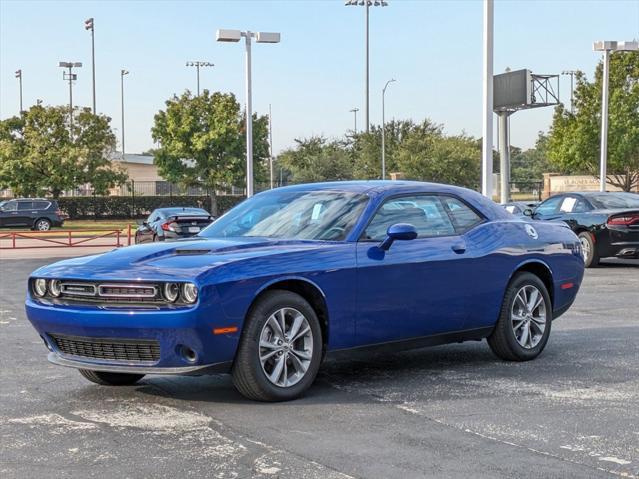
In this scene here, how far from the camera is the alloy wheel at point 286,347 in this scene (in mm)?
6633

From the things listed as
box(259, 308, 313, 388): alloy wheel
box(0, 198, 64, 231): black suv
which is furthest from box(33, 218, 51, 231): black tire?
box(259, 308, 313, 388): alloy wheel

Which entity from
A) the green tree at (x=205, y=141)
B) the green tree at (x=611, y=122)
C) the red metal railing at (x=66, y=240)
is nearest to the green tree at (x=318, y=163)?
the green tree at (x=205, y=141)

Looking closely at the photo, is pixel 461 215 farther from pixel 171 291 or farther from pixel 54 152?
pixel 54 152

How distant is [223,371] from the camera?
6488mm

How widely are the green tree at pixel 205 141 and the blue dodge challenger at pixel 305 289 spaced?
161 ft

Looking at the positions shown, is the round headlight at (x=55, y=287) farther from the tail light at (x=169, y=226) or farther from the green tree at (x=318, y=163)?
the green tree at (x=318, y=163)

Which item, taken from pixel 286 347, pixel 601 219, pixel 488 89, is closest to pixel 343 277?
pixel 286 347

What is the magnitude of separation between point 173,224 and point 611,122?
32622mm

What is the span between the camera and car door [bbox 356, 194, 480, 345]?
23.7ft

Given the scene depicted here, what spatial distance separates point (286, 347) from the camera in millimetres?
6699

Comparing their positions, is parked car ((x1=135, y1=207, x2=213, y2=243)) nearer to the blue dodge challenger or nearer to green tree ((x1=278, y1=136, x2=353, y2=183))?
the blue dodge challenger

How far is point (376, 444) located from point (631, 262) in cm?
1648

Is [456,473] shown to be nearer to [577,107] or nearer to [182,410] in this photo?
[182,410]

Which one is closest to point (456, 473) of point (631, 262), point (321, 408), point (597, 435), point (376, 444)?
point (376, 444)
